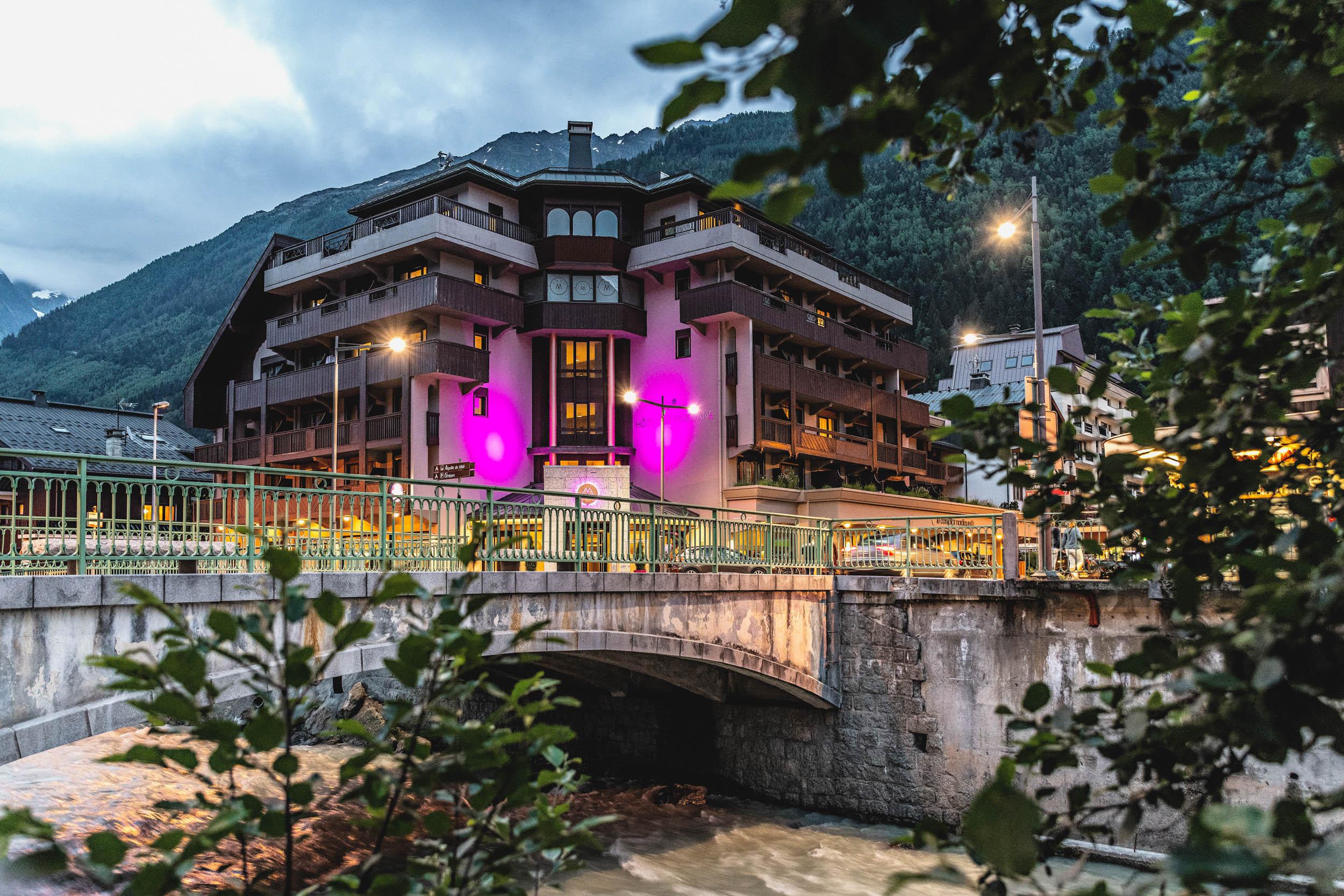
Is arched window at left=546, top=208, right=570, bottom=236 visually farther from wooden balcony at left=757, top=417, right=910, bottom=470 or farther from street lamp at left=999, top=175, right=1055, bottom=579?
street lamp at left=999, top=175, right=1055, bottom=579

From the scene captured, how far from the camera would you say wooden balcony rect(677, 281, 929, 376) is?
34781mm

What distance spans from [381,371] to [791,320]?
15.1 metres

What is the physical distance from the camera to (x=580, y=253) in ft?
121

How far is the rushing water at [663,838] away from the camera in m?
14.3

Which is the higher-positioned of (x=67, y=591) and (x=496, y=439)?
(x=496, y=439)

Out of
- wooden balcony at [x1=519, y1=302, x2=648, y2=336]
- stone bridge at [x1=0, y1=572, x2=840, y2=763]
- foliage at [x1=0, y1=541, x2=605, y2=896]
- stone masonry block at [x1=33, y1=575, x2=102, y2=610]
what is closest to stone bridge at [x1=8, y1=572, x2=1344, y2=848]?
stone bridge at [x1=0, y1=572, x2=840, y2=763]

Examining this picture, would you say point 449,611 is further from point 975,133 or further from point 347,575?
point 347,575

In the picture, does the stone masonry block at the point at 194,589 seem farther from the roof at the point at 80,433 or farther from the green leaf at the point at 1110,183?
the roof at the point at 80,433

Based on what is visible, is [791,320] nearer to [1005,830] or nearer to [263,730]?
[263,730]

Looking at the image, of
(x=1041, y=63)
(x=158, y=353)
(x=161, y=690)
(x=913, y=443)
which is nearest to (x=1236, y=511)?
(x=1041, y=63)

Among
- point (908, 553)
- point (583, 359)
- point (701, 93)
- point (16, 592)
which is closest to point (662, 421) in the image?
point (583, 359)

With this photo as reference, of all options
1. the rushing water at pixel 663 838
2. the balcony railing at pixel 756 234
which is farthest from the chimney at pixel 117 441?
the rushing water at pixel 663 838

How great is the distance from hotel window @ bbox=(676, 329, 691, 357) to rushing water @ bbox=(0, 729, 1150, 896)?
20.2 meters

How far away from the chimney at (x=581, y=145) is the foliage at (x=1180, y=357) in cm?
4187
